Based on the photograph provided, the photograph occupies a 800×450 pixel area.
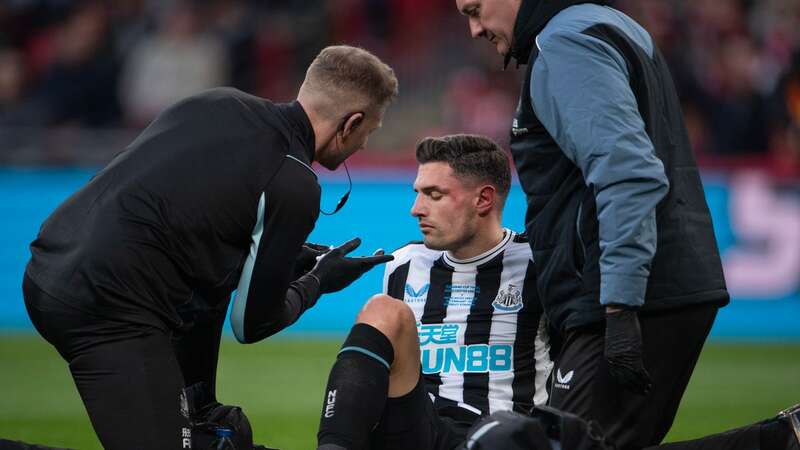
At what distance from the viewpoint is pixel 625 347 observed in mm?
3500

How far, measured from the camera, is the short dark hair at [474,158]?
472 centimetres

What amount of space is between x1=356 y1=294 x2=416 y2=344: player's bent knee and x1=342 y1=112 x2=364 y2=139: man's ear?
0.65m

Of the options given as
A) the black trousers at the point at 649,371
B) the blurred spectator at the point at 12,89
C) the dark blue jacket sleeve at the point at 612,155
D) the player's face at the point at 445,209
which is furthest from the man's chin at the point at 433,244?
the blurred spectator at the point at 12,89

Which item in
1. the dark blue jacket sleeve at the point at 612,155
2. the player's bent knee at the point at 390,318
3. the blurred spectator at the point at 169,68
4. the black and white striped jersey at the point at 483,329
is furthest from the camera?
the blurred spectator at the point at 169,68

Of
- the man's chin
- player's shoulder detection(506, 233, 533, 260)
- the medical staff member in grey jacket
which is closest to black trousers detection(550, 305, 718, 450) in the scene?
the medical staff member in grey jacket

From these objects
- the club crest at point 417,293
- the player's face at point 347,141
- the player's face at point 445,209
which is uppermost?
the player's face at point 347,141

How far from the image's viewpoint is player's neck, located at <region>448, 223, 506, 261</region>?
15.4 feet

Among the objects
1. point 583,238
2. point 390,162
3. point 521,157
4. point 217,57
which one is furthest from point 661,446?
point 217,57

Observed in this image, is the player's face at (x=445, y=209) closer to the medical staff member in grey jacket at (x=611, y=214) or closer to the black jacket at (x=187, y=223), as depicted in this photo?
the medical staff member in grey jacket at (x=611, y=214)

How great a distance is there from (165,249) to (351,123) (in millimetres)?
814

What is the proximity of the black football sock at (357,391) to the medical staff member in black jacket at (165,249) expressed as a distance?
1.07 feet

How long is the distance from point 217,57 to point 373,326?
928 cm

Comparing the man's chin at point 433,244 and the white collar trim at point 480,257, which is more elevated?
the man's chin at point 433,244

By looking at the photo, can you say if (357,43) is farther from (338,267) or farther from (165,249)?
(165,249)
